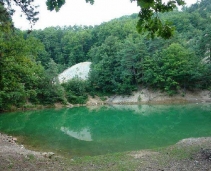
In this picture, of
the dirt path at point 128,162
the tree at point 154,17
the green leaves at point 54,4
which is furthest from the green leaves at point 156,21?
the dirt path at point 128,162

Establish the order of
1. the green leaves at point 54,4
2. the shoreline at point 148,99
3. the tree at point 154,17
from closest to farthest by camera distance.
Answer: the tree at point 154,17 → the green leaves at point 54,4 → the shoreline at point 148,99

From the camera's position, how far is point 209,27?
141ft

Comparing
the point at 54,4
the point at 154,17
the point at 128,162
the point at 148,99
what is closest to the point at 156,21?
the point at 154,17

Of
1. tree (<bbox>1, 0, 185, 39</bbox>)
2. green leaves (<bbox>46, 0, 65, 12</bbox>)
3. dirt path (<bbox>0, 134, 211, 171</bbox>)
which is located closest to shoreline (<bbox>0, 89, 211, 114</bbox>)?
dirt path (<bbox>0, 134, 211, 171</bbox>)

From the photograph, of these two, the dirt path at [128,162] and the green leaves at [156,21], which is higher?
the green leaves at [156,21]

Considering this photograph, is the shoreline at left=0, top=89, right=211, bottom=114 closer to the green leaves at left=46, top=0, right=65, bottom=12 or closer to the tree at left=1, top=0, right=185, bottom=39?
the green leaves at left=46, top=0, right=65, bottom=12

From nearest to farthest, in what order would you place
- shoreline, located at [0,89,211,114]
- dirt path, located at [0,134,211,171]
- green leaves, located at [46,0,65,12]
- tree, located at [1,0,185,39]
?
tree, located at [1,0,185,39] → green leaves, located at [46,0,65,12] → dirt path, located at [0,134,211,171] → shoreline, located at [0,89,211,114]

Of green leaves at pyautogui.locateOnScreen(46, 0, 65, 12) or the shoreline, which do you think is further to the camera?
the shoreline

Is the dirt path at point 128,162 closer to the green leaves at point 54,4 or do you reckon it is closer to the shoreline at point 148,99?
the green leaves at point 54,4

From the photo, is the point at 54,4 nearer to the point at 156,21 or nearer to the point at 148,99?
the point at 156,21

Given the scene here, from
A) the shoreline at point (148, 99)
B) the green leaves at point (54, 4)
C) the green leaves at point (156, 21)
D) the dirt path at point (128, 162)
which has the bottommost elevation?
the shoreline at point (148, 99)

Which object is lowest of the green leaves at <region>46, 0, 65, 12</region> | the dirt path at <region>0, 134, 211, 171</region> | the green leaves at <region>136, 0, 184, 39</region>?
the dirt path at <region>0, 134, 211, 171</region>

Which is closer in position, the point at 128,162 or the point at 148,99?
the point at 128,162

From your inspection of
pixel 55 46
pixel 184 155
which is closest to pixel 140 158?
pixel 184 155
